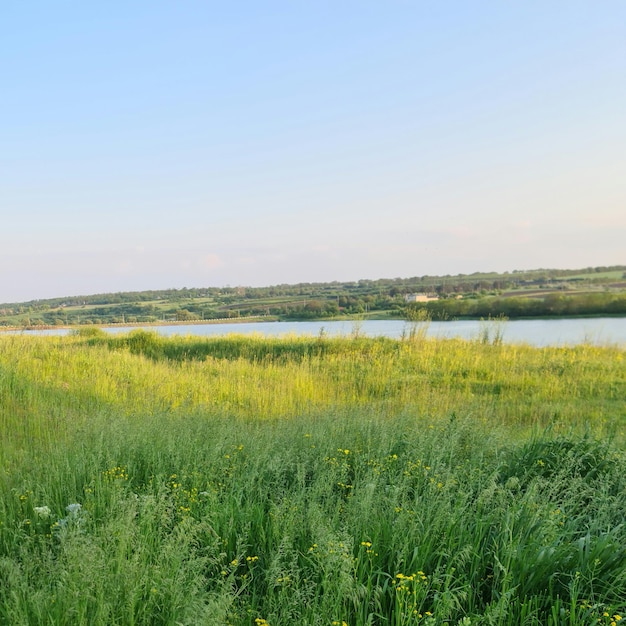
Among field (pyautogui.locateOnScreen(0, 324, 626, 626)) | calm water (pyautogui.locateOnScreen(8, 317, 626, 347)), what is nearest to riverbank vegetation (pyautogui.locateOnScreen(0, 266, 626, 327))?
calm water (pyautogui.locateOnScreen(8, 317, 626, 347))

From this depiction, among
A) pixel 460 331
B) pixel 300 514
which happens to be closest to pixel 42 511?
pixel 300 514

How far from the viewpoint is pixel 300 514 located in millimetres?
3166

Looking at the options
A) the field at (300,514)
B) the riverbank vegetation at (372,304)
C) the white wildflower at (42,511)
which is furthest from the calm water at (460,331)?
the white wildflower at (42,511)

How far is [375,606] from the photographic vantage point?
254 centimetres

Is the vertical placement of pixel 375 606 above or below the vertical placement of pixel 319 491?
below

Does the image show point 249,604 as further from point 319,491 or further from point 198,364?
point 198,364

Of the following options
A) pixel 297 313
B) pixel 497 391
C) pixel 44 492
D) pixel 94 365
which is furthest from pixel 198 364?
pixel 297 313

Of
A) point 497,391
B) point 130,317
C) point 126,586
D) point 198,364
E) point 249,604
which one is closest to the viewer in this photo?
point 126,586

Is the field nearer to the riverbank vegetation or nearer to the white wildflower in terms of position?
the white wildflower

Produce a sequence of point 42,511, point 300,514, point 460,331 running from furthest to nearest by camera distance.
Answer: point 460,331 → point 42,511 → point 300,514

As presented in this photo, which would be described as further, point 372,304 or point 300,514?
point 372,304

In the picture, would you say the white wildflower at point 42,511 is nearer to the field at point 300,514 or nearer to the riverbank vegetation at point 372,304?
the field at point 300,514

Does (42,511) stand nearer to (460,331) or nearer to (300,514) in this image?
(300,514)

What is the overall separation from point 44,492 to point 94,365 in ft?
24.8
